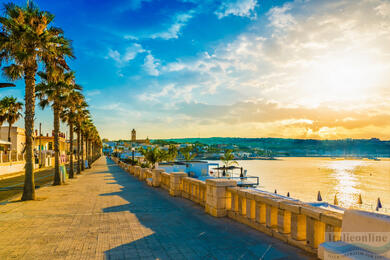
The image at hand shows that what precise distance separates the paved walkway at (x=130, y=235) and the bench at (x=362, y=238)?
1.70 m

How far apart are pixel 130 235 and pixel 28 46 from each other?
11582 millimetres

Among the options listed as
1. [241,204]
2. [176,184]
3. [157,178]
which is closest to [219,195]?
[241,204]

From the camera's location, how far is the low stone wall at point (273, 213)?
5.13 meters

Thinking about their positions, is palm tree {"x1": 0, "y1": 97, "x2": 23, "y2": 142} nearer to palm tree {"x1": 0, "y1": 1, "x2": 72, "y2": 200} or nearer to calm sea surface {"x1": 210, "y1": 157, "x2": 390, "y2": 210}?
palm tree {"x1": 0, "y1": 1, "x2": 72, "y2": 200}

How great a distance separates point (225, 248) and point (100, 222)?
465 cm

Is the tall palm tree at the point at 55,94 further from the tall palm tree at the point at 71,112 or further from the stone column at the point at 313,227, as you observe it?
the stone column at the point at 313,227

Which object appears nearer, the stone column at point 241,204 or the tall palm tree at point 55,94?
the stone column at point 241,204

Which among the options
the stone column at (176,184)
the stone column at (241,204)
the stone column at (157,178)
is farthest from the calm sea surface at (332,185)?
the stone column at (241,204)

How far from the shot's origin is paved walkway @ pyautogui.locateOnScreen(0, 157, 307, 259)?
18.2ft

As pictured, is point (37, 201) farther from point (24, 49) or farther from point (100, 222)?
point (24, 49)

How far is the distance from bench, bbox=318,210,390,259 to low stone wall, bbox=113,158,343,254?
26.7 inches

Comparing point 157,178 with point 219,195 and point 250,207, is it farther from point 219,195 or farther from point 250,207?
point 250,207

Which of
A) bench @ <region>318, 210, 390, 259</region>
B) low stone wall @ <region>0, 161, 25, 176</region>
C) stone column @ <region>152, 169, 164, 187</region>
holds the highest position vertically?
bench @ <region>318, 210, 390, 259</region>

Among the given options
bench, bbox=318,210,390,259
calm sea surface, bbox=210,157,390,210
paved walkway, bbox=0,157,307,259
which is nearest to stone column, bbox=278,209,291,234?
paved walkway, bbox=0,157,307,259
